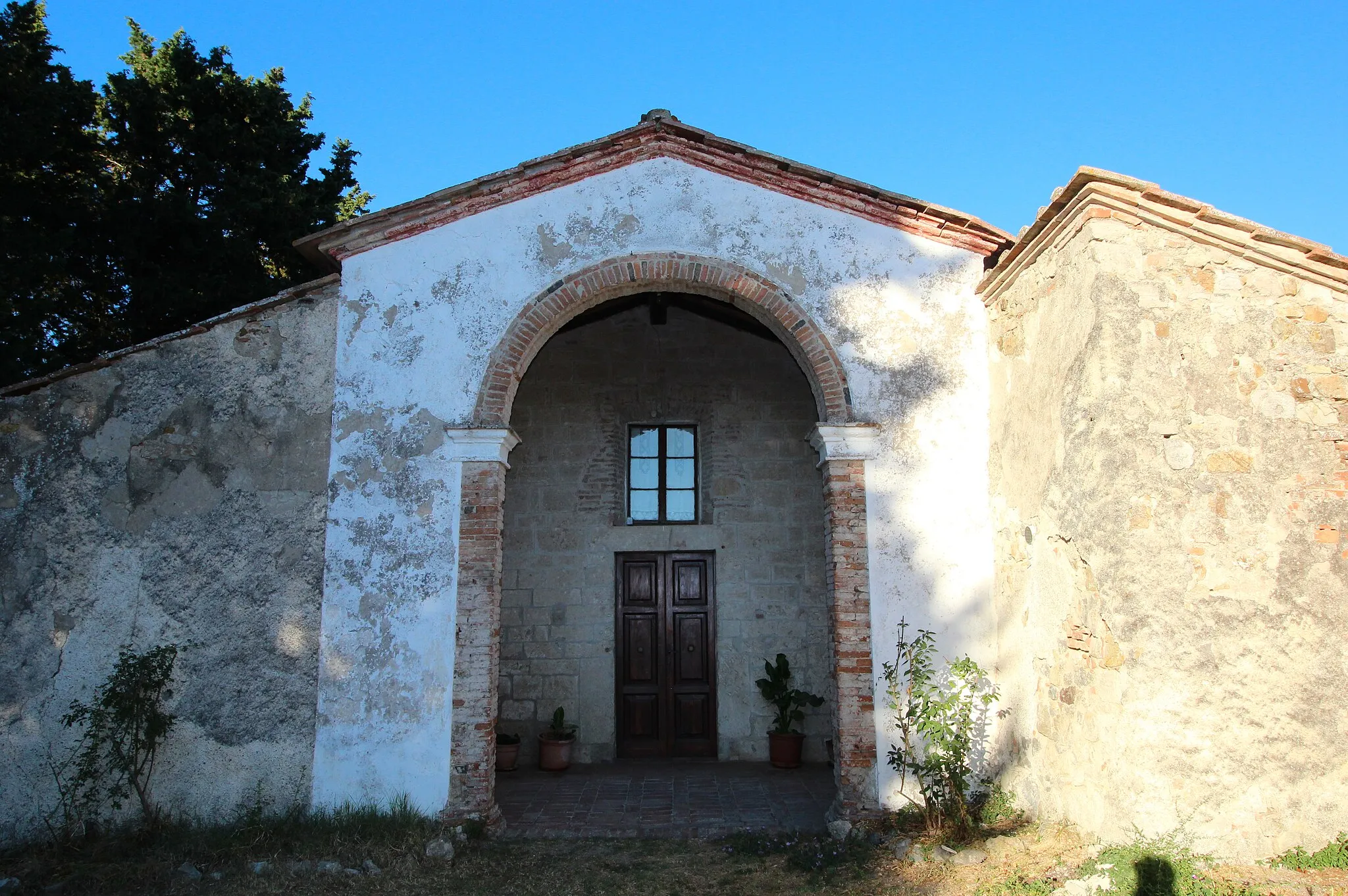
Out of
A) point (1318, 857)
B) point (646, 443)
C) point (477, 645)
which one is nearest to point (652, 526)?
point (646, 443)

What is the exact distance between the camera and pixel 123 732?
17.5 ft

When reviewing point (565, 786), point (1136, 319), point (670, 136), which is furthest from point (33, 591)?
point (1136, 319)

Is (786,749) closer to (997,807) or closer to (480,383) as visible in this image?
(997,807)

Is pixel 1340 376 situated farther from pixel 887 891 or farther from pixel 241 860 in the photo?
pixel 241 860

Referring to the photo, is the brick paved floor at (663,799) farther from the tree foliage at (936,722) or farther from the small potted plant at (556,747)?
the tree foliage at (936,722)

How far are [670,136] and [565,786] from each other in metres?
5.51

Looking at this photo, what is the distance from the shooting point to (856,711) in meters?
5.66

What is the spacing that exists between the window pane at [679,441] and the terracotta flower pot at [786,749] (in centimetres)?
302

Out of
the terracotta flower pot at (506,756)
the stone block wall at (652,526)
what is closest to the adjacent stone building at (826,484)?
the terracotta flower pot at (506,756)

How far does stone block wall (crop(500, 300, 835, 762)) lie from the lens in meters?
8.55

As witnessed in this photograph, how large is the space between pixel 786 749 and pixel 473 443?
174 inches

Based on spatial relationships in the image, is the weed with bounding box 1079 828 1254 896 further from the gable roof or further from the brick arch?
the gable roof

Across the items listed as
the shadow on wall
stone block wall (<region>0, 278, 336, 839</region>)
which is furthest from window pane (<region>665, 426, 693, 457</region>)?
the shadow on wall

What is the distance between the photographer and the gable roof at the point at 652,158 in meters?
6.17
